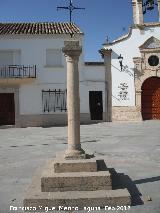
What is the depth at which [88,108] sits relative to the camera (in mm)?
21328

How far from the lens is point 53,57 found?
70.2ft

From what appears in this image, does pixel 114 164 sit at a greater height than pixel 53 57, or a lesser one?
lesser

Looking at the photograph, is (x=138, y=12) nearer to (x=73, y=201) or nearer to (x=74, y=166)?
(x=74, y=166)

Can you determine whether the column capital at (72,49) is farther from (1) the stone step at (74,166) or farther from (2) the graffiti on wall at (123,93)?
(2) the graffiti on wall at (123,93)

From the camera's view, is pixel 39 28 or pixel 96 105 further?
pixel 39 28

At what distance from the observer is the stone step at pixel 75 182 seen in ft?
18.1

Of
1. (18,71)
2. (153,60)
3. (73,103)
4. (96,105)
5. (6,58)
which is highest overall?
(6,58)

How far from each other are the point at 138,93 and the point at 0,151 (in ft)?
40.8

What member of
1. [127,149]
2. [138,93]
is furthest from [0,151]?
[138,93]

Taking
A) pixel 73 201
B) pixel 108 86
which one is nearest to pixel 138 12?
pixel 108 86

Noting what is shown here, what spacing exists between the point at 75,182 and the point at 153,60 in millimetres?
17347

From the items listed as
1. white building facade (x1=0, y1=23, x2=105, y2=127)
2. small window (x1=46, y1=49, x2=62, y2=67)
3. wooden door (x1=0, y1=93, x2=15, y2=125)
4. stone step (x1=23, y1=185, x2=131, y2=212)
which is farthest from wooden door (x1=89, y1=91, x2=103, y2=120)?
stone step (x1=23, y1=185, x2=131, y2=212)

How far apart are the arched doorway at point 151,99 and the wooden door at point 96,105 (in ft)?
8.70

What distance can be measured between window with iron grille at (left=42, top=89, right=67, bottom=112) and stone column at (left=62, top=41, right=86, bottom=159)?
15.0 metres
